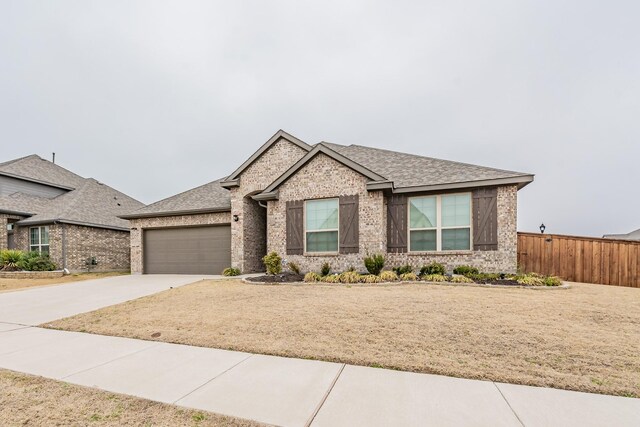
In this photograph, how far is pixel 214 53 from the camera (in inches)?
722

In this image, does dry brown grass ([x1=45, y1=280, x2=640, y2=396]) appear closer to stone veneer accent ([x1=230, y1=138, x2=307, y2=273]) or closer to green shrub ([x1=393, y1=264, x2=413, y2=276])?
green shrub ([x1=393, y1=264, x2=413, y2=276])

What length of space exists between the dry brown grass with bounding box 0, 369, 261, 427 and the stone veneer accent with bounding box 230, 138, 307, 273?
10166mm

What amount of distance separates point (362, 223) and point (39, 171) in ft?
87.3

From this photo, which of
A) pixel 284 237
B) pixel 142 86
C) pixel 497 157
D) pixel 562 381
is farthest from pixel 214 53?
pixel 497 157

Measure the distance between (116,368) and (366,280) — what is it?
7.04 m

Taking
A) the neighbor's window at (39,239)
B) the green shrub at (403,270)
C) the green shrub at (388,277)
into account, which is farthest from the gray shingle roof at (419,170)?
the neighbor's window at (39,239)

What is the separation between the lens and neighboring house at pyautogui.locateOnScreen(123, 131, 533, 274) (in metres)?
10.2

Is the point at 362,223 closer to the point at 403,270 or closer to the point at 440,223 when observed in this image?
the point at 403,270

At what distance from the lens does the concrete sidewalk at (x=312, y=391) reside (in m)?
2.48

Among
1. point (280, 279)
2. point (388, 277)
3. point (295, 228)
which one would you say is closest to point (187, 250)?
point (295, 228)

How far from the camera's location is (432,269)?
33.5ft

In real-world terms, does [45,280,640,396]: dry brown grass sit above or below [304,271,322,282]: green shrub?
above

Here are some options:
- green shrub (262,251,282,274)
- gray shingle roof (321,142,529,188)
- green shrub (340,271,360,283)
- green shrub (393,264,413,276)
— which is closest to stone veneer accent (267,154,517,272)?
green shrub (393,264,413,276)

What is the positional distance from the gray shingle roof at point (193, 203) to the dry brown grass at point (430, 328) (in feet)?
23.5
